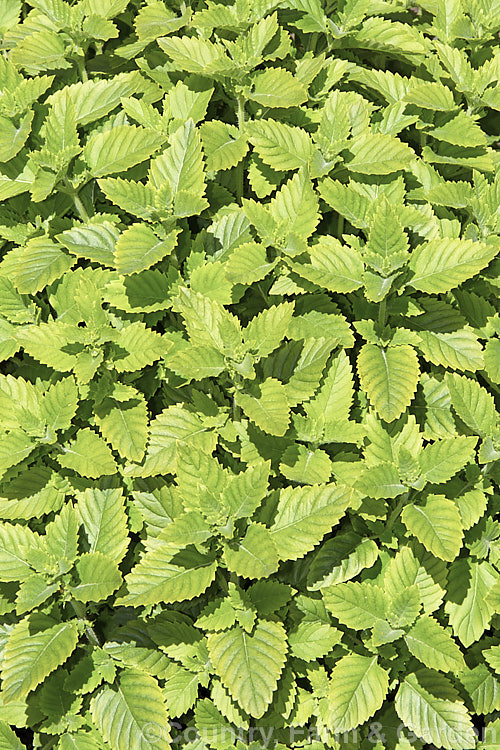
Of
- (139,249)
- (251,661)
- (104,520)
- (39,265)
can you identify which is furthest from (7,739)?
(139,249)

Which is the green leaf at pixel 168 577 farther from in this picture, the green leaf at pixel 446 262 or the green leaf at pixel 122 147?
the green leaf at pixel 122 147

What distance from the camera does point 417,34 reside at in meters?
3.23

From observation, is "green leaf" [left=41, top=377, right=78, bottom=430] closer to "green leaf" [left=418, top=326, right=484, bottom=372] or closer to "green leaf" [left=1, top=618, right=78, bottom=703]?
"green leaf" [left=1, top=618, right=78, bottom=703]

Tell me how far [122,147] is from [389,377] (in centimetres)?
147

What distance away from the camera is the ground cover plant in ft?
8.05

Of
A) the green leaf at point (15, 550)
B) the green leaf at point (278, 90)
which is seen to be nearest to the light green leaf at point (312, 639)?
the green leaf at point (15, 550)

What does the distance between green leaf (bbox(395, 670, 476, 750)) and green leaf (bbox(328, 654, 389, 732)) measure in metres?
0.12

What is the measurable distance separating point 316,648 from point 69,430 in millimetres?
1308

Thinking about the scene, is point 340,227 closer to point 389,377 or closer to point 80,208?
point 389,377

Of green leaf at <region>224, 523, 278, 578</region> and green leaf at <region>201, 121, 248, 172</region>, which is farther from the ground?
green leaf at <region>201, 121, 248, 172</region>

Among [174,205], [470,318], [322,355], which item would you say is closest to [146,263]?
[174,205]

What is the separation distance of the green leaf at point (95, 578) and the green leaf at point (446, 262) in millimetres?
1574

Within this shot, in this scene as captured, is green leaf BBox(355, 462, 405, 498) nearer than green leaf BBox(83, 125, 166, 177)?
Yes

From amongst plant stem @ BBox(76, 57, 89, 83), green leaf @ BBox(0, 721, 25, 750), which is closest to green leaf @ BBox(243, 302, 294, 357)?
plant stem @ BBox(76, 57, 89, 83)
